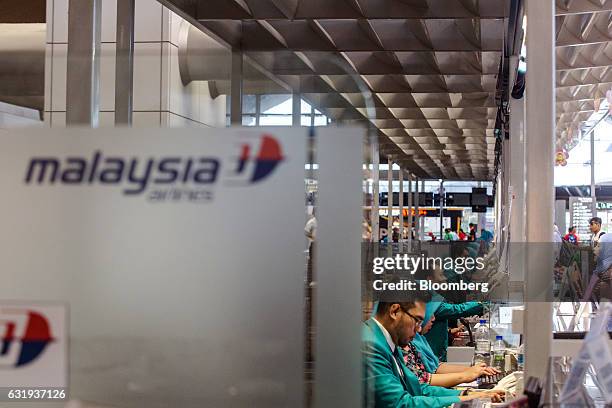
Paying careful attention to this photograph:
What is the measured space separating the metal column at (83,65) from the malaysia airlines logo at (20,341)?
564mm

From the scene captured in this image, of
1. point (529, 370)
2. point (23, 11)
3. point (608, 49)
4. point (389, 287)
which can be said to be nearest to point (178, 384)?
point (529, 370)

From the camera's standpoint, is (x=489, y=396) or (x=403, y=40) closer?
(x=489, y=396)

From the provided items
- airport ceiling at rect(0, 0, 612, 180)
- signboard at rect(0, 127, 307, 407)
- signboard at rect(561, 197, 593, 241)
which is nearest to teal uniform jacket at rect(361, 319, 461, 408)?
airport ceiling at rect(0, 0, 612, 180)

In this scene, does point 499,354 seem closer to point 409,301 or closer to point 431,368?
point 431,368

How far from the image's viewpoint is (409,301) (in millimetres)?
5980

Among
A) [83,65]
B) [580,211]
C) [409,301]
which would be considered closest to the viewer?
[83,65]

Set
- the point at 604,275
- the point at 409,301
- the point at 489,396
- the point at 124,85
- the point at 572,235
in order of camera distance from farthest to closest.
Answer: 1. the point at 572,235
2. the point at 604,275
3. the point at 409,301
4. the point at 489,396
5. the point at 124,85

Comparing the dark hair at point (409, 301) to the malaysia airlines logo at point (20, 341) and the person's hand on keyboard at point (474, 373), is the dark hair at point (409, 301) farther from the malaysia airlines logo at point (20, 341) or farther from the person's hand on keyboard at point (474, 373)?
the malaysia airlines logo at point (20, 341)

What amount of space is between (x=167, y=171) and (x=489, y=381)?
15.0ft

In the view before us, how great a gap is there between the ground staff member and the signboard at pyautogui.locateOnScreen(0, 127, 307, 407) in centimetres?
383

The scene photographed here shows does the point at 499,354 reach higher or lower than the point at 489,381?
higher

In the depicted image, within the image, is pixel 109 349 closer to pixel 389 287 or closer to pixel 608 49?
pixel 389 287

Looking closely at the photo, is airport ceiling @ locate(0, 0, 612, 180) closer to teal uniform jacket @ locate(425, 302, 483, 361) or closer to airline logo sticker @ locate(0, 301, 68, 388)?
airline logo sticker @ locate(0, 301, 68, 388)

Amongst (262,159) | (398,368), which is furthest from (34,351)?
(398,368)
